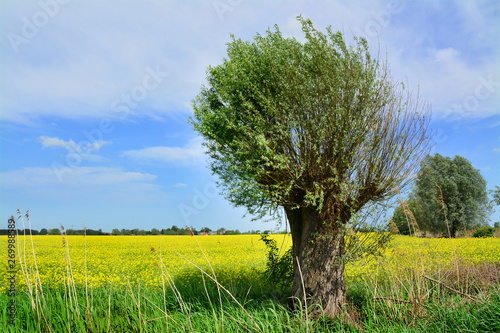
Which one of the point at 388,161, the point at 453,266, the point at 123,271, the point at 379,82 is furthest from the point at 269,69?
the point at 123,271

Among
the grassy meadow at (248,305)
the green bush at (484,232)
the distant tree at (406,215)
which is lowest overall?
the green bush at (484,232)

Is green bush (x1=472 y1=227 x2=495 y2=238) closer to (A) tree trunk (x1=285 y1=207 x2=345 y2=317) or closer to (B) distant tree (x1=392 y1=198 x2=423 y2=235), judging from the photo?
(B) distant tree (x1=392 y1=198 x2=423 y2=235)

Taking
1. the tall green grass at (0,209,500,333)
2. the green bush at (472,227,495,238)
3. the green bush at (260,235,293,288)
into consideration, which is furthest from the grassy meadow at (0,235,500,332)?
the green bush at (472,227,495,238)

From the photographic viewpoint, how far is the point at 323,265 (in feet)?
25.2

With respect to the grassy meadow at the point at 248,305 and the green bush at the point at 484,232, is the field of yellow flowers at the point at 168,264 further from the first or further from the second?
the green bush at the point at 484,232

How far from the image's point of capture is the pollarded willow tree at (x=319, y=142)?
7336mm

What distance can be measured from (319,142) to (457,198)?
109 feet

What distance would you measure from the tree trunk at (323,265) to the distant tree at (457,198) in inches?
1091

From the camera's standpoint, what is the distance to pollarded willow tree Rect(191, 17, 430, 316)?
7.34 meters

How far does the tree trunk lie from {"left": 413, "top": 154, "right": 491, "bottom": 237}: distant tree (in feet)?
90.9

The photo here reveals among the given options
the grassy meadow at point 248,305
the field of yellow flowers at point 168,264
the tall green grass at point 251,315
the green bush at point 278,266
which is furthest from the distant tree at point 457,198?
the green bush at point 278,266

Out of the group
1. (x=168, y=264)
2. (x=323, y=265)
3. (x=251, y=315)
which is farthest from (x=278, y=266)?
(x=168, y=264)

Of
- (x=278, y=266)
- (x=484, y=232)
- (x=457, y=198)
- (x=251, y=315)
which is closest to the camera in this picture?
(x=251, y=315)

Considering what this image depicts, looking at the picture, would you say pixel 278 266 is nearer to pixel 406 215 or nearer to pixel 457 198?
pixel 406 215
